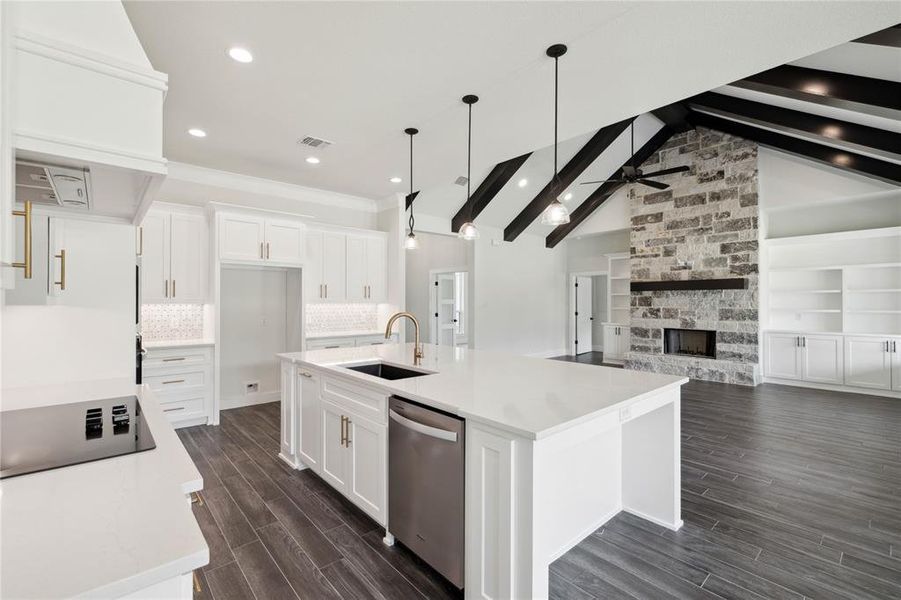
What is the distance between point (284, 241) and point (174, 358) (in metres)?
1.74

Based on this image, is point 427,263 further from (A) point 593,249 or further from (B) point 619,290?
(B) point 619,290

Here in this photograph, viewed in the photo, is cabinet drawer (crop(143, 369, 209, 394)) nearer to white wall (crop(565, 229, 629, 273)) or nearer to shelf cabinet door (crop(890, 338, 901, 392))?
white wall (crop(565, 229, 629, 273))

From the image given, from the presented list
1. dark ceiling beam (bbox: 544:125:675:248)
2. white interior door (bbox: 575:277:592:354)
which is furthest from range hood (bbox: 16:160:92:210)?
white interior door (bbox: 575:277:592:354)

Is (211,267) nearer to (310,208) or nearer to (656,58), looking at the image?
(310,208)

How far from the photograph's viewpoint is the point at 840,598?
73.1 inches

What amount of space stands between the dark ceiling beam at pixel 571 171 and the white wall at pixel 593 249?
2078 millimetres

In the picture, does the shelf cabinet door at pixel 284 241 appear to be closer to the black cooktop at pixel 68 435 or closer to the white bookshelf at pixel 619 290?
the black cooktop at pixel 68 435

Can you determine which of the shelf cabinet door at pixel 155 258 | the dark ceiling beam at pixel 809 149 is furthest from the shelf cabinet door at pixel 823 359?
the shelf cabinet door at pixel 155 258

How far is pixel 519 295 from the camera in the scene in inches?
345

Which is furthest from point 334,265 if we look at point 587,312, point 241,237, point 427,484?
point 587,312

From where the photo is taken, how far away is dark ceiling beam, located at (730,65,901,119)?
3.58 m

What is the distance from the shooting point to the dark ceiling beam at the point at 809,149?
5.13 meters

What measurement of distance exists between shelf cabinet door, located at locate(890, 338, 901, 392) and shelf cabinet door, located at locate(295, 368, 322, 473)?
24.3 feet

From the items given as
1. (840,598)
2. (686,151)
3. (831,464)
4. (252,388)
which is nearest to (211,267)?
(252,388)
